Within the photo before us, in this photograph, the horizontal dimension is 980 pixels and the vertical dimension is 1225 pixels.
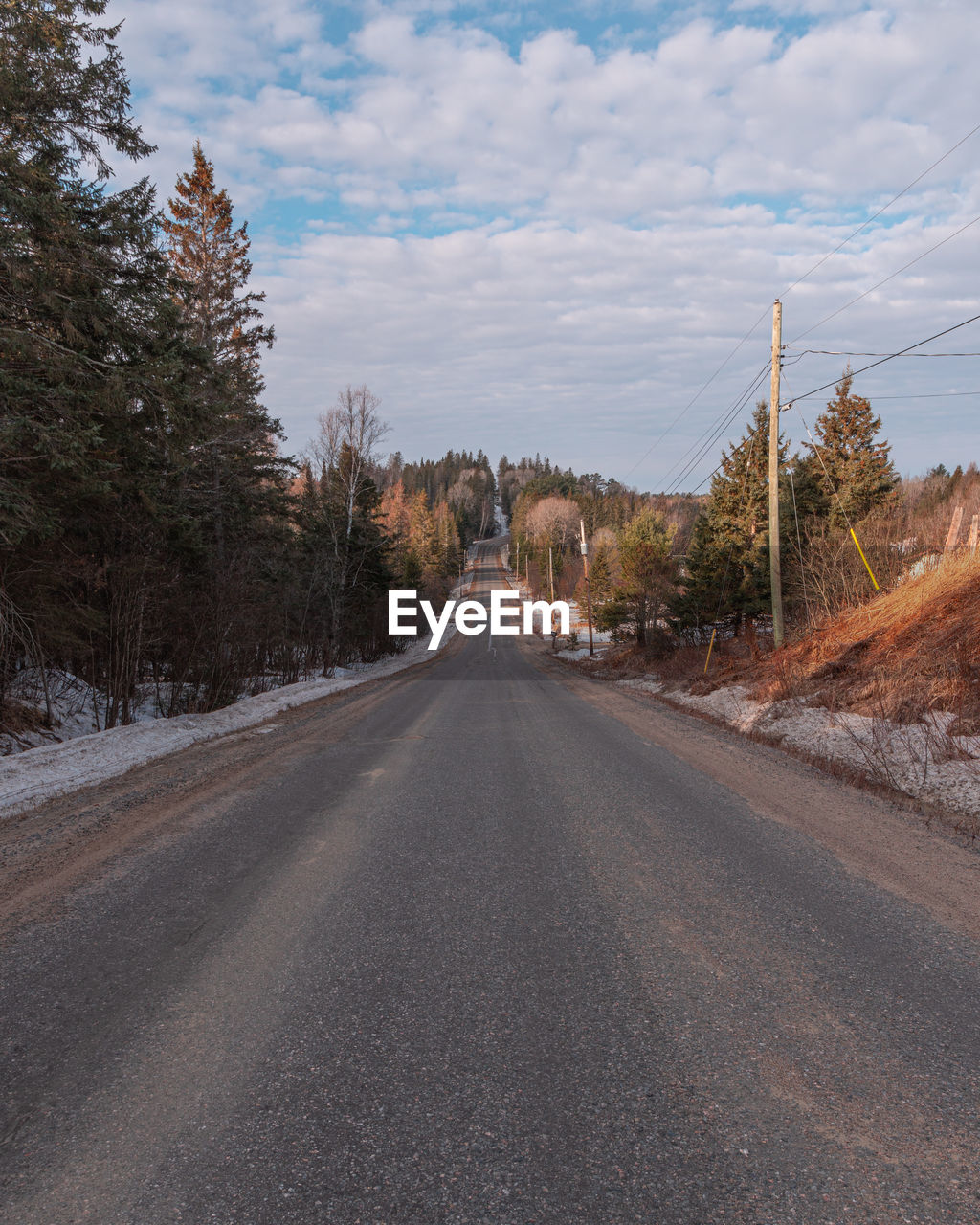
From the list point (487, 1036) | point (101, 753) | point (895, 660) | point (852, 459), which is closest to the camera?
point (487, 1036)

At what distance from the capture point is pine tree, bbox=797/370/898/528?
31.4m

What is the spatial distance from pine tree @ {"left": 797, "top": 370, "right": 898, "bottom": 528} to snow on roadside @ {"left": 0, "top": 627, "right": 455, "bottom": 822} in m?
26.8

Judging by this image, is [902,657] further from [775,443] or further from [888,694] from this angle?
[775,443]

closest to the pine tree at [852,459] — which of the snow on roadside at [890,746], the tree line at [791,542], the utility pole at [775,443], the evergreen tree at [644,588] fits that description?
the tree line at [791,542]

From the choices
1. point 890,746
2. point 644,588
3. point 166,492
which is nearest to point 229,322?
point 166,492

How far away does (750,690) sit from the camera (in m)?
14.0

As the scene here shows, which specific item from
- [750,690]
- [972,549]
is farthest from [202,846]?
[972,549]

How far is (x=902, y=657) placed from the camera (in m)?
10.6

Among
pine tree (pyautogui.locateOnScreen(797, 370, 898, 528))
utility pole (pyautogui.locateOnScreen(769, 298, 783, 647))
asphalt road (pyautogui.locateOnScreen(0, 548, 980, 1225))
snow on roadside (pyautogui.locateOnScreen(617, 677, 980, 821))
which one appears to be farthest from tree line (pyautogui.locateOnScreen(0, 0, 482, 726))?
pine tree (pyautogui.locateOnScreen(797, 370, 898, 528))

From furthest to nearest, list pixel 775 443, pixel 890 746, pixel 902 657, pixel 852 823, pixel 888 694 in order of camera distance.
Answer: pixel 775 443 → pixel 902 657 → pixel 888 694 → pixel 890 746 → pixel 852 823

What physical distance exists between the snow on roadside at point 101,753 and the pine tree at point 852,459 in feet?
87.9

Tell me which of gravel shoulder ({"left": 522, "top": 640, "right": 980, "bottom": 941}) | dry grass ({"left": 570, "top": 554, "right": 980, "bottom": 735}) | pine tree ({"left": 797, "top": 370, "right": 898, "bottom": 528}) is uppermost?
pine tree ({"left": 797, "top": 370, "right": 898, "bottom": 528})

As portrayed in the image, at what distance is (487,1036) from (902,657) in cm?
1008

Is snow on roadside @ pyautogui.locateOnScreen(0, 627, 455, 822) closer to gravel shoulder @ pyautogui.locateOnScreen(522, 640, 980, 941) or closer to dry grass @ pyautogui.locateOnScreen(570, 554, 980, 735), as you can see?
gravel shoulder @ pyautogui.locateOnScreen(522, 640, 980, 941)
